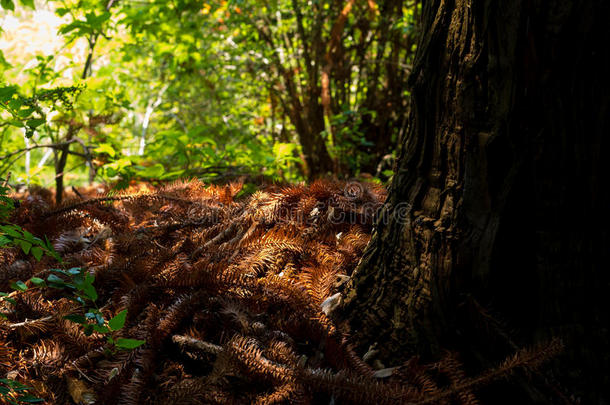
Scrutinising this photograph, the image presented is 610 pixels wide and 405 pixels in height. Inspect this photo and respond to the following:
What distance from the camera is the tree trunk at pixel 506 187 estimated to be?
84cm

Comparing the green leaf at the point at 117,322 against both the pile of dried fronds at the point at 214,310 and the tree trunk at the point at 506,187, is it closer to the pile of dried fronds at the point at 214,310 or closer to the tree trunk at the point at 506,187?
the pile of dried fronds at the point at 214,310

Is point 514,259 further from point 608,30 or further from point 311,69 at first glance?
point 311,69

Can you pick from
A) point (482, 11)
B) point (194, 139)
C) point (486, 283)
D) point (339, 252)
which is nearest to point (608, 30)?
point (482, 11)

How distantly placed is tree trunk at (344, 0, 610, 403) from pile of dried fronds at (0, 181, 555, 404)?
0.12 m

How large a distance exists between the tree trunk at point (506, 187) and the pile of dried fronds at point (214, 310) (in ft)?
0.39

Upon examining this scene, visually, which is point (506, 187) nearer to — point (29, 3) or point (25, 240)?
point (25, 240)

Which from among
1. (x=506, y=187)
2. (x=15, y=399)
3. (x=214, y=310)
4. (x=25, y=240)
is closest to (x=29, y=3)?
(x=25, y=240)

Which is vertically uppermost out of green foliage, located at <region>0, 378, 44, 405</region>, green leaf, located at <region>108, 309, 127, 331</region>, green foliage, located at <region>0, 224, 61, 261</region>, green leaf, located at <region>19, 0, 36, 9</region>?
green leaf, located at <region>19, 0, 36, 9</region>

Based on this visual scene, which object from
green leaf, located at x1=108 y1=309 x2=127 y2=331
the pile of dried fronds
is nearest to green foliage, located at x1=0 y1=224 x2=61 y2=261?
green leaf, located at x1=108 y1=309 x2=127 y2=331

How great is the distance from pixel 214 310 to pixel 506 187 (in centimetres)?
92

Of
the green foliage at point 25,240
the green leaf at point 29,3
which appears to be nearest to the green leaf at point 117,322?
the green foliage at point 25,240

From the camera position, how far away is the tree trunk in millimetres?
842

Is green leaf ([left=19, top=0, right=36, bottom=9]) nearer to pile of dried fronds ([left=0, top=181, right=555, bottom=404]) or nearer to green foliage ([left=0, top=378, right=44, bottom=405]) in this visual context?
pile of dried fronds ([left=0, top=181, right=555, bottom=404])

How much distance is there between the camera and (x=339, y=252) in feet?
4.95
